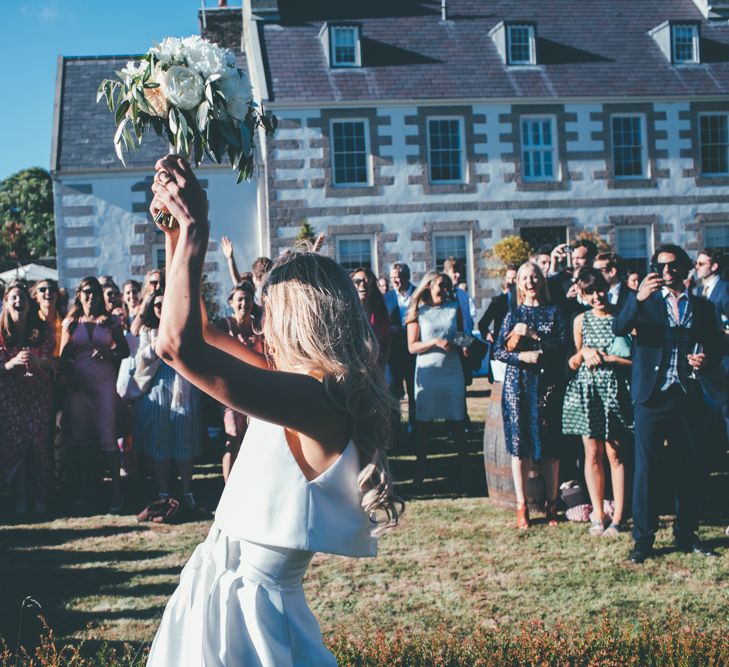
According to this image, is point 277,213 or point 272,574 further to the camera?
point 277,213

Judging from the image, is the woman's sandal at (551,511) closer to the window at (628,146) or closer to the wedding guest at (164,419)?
the wedding guest at (164,419)

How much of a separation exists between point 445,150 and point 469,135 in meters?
0.73

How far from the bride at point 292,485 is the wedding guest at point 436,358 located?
6.16 m

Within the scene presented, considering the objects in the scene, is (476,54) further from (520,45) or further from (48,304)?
(48,304)

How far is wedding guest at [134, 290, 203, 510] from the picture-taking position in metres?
7.98

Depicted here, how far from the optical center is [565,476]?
829cm

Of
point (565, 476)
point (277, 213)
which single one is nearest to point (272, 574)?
point (565, 476)

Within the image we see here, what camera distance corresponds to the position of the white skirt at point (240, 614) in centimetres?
246

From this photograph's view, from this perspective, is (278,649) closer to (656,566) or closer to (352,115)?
(656,566)

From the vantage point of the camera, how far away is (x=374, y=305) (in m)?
8.98

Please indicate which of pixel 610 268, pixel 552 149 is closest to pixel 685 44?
pixel 552 149

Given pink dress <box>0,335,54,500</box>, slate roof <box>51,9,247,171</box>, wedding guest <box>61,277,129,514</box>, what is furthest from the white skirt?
slate roof <box>51,9,247,171</box>

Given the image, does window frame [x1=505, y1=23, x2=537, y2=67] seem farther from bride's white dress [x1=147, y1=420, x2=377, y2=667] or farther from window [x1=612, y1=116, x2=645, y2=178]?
bride's white dress [x1=147, y1=420, x2=377, y2=667]

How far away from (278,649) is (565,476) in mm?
6228
